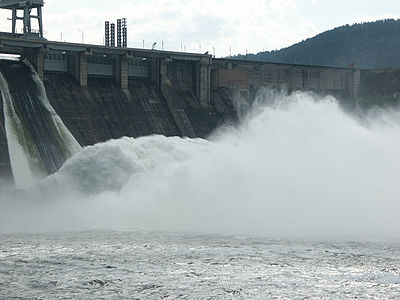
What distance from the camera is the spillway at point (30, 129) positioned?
5372cm

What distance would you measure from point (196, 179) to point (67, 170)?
805 cm

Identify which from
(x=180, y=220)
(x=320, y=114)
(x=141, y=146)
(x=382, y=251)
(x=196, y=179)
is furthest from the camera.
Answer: (x=320, y=114)

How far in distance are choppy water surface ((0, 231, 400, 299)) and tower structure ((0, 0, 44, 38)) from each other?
34.6 m

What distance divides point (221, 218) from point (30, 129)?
1821 cm

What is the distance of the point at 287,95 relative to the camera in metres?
78.1

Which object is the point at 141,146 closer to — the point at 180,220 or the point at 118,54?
the point at 180,220

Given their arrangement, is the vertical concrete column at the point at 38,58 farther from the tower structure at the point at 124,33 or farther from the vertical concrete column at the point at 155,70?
the tower structure at the point at 124,33

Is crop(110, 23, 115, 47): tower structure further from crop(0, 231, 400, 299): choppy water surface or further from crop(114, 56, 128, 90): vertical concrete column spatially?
crop(0, 231, 400, 299): choppy water surface

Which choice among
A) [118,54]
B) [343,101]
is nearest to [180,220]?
[118,54]

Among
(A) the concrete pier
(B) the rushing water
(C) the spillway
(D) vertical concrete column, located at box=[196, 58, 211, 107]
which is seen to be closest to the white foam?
(B) the rushing water

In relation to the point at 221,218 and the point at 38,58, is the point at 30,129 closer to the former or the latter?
the point at 38,58

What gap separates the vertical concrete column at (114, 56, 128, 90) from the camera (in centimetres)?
6631

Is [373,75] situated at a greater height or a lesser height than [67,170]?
greater

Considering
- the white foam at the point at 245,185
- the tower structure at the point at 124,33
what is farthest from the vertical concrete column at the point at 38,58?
the tower structure at the point at 124,33
